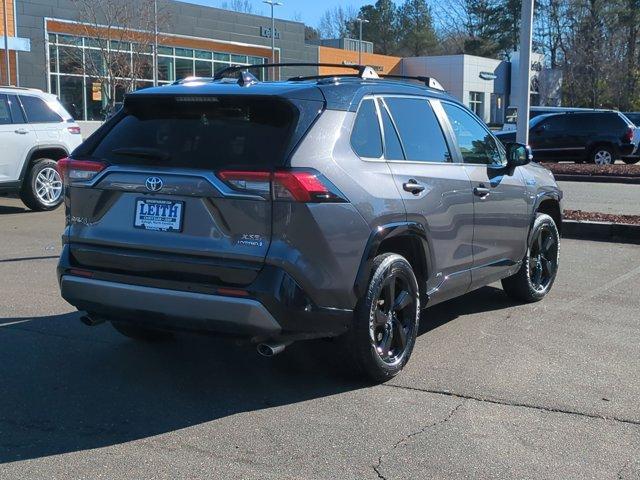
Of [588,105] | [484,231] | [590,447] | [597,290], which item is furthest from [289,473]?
[588,105]

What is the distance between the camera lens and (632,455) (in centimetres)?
388

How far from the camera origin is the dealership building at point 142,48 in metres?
32.0

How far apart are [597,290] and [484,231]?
2.26 metres

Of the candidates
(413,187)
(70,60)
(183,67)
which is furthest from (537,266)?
(183,67)

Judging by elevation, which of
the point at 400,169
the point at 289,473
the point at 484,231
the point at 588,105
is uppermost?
the point at 588,105

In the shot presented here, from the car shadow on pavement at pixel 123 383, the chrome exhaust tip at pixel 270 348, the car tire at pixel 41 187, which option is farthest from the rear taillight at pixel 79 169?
the car tire at pixel 41 187

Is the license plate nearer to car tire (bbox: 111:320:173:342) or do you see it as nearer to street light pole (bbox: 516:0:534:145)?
car tire (bbox: 111:320:173:342)

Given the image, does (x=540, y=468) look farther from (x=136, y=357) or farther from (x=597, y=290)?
(x=597, y=290)

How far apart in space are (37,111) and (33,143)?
0.61 m

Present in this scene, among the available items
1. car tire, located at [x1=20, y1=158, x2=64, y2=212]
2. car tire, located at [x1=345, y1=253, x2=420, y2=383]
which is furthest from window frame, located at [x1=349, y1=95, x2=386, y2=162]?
car tire, located at [x1=20, y1=158, x2=64, y2=212]

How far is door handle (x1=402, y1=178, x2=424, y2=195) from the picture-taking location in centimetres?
496

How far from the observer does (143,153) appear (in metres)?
4.54

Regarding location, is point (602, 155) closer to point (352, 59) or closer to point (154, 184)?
point (154, 184)

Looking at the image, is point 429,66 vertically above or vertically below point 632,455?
above
